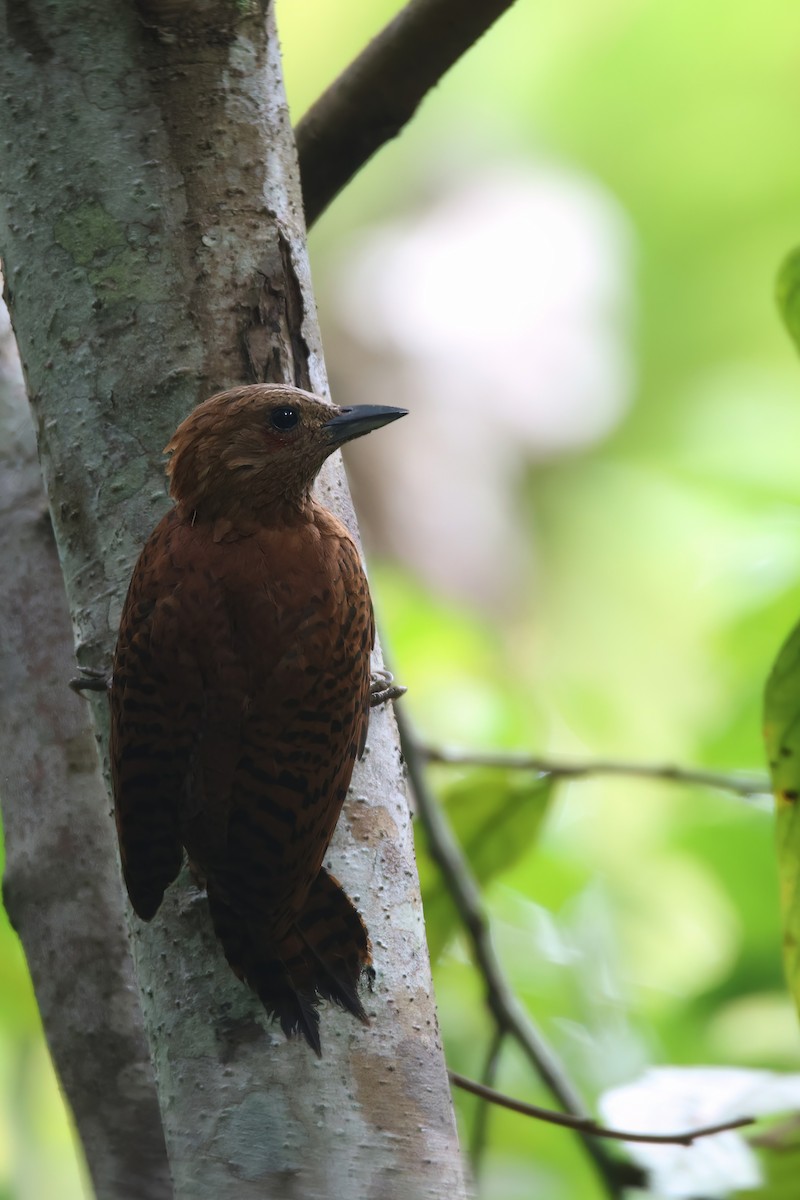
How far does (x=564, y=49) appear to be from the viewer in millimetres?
6590

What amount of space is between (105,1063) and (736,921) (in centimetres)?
201

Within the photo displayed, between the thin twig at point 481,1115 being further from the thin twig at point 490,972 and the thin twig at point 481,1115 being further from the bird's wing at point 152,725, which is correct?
the bird's wing at point 152,725

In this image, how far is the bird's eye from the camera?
5.19 ft

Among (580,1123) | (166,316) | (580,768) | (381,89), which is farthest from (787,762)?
(381,89)

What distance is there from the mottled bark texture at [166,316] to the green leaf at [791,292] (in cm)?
80

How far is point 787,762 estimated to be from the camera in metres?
1.83

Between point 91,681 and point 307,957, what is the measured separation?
40cm

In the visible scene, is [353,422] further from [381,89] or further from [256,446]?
[381,89]

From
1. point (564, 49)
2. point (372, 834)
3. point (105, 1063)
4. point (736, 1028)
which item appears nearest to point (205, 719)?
point (372, 834)

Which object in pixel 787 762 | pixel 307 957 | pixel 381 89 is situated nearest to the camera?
pixel 307 957

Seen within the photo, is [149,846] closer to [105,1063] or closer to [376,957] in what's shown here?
[376,957]

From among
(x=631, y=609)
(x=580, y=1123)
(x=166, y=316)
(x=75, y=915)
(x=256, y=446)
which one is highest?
(x=631, y=609)

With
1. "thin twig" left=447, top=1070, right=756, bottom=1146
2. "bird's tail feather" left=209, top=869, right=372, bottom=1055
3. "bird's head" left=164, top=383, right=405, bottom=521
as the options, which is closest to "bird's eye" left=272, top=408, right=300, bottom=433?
"bird's head" left=164, top=383, right=405, bottom=521

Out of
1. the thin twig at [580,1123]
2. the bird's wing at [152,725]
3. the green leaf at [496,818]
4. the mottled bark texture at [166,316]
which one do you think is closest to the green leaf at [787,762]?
the thin twig at [580,1123]
